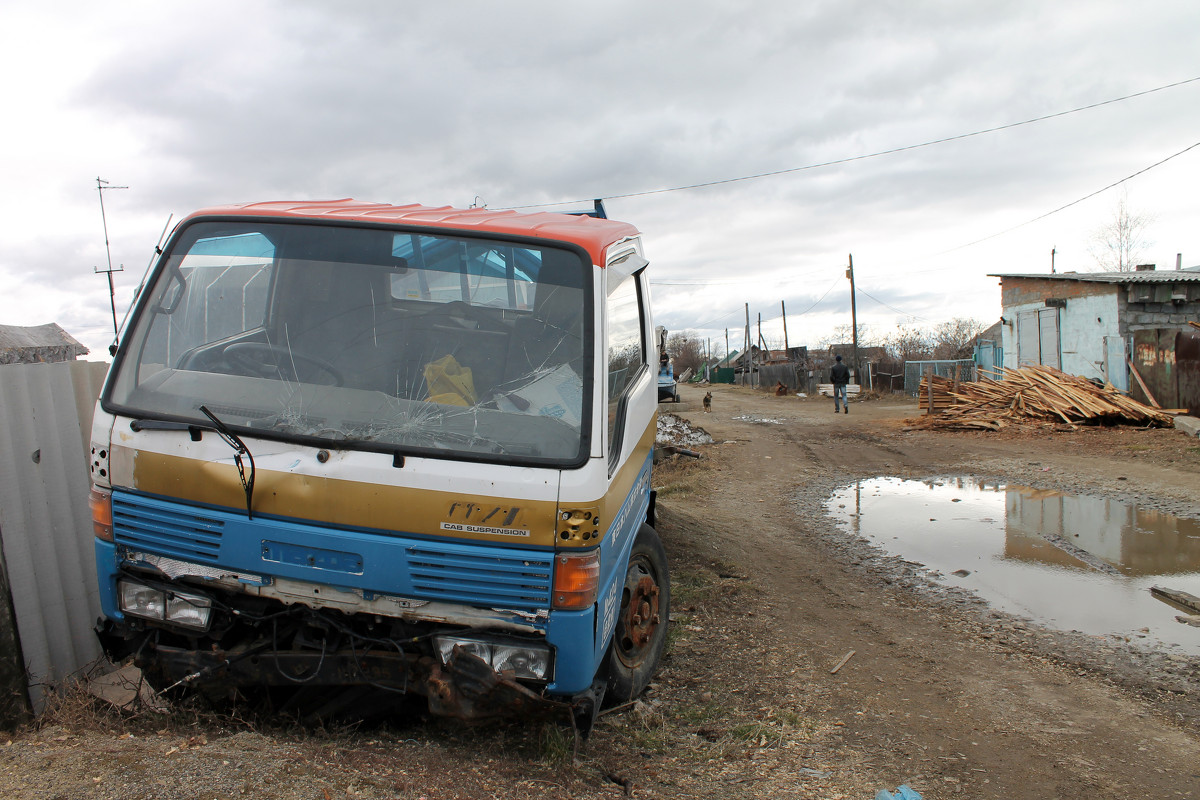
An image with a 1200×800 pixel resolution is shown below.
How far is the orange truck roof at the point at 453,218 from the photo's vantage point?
3.22m

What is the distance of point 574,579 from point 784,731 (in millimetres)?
1531

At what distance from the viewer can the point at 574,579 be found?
2754 millimetres

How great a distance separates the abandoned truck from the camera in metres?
2.75

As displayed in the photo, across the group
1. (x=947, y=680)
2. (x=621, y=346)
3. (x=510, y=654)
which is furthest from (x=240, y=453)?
(x=947, y=680)

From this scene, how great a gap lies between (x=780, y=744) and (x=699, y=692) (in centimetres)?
65

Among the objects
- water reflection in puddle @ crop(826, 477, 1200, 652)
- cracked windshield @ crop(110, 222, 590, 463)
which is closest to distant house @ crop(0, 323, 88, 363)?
cracked windshield @ crop(110, 222, 590, 463)

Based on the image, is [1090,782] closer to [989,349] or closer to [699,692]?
[699,692]

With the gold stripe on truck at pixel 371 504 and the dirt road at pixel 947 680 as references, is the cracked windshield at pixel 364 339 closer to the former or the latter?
the gold stripe on truck at pixel 371 504

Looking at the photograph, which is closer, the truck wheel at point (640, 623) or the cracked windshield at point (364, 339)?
the cracked windshield at point (364, 339)

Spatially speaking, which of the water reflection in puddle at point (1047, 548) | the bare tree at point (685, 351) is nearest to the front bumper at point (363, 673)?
the water reflection in puddle at point (1047, 548)

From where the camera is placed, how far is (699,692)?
13.2ft

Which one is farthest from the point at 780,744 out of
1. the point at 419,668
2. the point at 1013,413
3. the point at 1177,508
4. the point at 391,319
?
the point at 1013,413

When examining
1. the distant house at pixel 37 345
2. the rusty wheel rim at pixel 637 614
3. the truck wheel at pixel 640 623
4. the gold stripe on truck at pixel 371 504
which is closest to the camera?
the gold stripe on truck at pixel 371 504

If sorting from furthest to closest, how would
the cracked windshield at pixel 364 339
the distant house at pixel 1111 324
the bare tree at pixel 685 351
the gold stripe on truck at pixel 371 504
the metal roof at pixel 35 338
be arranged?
the bare tree at pixel 685 351, the distant house at pixel 1111 324, the metal roof at pixel 35 338, the cracked windshield at pixel 364 339, the gold stripe on truck at pixel 371 504
